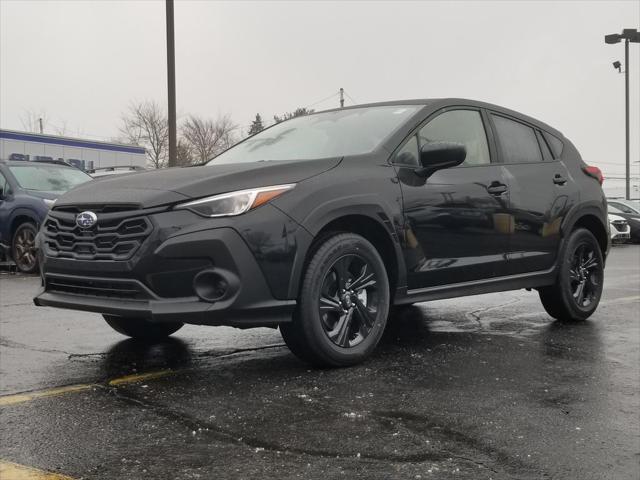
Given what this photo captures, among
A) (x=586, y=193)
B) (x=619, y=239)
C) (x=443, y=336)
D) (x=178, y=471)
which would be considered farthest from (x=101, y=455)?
(x=619, y=239)

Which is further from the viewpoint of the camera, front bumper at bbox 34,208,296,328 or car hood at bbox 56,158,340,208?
car hood at bbox 56,158,340,208

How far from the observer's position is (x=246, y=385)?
13.1ft

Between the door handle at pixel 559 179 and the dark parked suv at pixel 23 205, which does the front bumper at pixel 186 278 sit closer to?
the door handle at pixel 559 179

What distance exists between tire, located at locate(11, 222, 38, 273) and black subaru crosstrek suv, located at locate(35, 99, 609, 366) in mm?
5967

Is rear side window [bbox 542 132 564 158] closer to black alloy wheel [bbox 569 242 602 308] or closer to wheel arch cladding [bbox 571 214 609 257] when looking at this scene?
wheel arch cladding [bbox 571 214 609 257]

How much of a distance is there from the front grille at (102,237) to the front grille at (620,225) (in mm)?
20030

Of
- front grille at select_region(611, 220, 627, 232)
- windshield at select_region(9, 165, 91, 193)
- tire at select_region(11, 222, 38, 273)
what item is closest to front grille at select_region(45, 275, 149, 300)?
tire at select_region(11, 222, 38, 273)

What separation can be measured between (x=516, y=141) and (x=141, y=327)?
3.16 m

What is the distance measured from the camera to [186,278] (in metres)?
3.89

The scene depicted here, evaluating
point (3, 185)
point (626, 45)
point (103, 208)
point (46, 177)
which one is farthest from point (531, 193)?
point (626, 45)

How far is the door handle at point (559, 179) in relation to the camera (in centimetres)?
595

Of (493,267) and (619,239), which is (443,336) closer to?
(493,267)

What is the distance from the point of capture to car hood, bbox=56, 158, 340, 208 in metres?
4.00

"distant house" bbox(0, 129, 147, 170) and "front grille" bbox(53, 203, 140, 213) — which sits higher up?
"distant house" bbox(0, 129, 147, 170)
